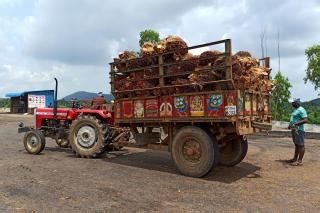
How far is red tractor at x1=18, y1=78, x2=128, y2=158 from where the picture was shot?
10594 mm

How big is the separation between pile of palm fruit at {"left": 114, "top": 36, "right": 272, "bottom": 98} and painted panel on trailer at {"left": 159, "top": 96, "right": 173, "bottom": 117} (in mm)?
148

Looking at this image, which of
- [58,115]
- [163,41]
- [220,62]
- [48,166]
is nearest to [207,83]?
[220,62]

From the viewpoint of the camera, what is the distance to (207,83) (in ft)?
27.0

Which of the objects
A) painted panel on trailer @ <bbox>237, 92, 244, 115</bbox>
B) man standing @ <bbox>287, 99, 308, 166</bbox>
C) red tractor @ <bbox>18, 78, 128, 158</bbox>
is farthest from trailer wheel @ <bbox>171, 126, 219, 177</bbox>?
man standing @ <bbox>287, 99, 308, 166</bbox>

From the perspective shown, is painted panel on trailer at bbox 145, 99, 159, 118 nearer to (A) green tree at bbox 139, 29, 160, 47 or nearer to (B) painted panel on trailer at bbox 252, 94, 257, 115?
(B) painted panel on trailer at bbox 252, 94, 257, 115

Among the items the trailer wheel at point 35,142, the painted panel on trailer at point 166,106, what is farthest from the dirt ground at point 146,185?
the painted panel on trailer at point 166,106

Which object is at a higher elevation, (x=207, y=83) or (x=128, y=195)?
(x=207, y=83)

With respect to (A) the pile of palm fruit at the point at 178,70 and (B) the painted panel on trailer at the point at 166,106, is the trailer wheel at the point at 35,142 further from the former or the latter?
(B) the painted panel on trailer at the point at 166,106

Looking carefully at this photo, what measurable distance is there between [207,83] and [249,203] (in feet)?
9.30

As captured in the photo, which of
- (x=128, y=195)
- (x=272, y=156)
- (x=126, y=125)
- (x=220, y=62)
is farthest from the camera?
(x=272, y=156)

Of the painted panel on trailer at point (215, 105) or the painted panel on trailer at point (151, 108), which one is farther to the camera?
the painted panel on trailer at point (151, 108)

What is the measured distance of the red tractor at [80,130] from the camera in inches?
417

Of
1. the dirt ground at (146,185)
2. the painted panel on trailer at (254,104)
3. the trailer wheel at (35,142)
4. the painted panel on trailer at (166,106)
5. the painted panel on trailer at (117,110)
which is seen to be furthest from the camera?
the trailer wheel at (35,142)

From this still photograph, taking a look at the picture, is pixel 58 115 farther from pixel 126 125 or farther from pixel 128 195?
pixel 128 195
